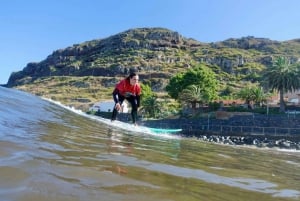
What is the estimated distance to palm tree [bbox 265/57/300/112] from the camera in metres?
58.3

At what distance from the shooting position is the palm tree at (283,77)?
5834cm

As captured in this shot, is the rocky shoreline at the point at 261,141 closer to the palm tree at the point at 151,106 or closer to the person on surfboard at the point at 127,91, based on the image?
the palm tree at the point at 151,106

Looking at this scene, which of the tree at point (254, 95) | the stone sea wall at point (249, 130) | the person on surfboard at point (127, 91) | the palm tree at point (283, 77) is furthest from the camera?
the tree at point (254, 95)

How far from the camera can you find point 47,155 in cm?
425

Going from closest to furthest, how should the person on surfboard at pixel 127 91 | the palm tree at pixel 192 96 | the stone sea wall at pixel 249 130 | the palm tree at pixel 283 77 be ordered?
the person on surfboard at pixel 127 91 → the stone sea wall at pixel 249 130 → the palm tree at pixel 283 77 → the palm tree at pixel 192 96

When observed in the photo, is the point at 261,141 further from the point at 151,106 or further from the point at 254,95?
the point at 151,106

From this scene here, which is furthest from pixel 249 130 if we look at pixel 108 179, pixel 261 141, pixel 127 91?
pixel 108 179

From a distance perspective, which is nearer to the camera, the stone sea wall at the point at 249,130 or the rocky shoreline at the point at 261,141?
the rocky shoreline at the point at 261,141

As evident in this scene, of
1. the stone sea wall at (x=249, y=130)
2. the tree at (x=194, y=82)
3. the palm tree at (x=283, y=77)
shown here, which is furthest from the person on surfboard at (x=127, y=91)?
the tree at (x=194, y=82)

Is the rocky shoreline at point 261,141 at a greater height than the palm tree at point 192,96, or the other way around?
the palm tree at point 192,96

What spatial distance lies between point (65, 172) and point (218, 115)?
56.3 m

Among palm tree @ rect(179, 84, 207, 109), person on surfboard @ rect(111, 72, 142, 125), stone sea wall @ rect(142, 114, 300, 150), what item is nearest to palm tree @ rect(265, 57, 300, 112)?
palm tree @ rect(179, 84, 207, 109)

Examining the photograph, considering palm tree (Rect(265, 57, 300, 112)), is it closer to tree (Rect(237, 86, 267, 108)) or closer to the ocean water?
tree (Rect(237, 86, 267, 108))

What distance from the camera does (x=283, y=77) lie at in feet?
191
